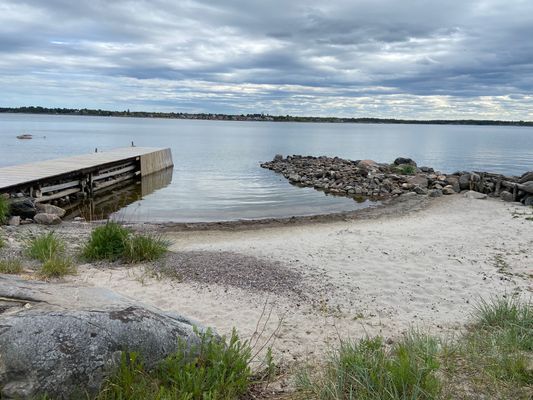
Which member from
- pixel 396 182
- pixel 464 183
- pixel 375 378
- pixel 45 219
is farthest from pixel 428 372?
pixel 396 182

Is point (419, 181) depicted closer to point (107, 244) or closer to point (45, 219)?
point (45, 219)

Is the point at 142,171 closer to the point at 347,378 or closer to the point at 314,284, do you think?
the point at 314,284

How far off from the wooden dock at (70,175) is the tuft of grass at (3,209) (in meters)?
1.75

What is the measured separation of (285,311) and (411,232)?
22.8 ft

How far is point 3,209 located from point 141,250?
6.62m

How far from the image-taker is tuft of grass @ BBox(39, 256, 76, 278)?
24.0ft

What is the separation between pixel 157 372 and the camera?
11.6 feet

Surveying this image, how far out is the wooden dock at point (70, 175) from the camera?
16.8m

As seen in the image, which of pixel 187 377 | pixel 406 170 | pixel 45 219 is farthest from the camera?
pixel 406 170

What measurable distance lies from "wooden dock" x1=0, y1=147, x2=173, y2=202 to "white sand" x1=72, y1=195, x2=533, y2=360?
23.8 feet

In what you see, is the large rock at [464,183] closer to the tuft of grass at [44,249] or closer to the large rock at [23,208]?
the large rock at [23,208]

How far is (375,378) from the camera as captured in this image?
3479 mm

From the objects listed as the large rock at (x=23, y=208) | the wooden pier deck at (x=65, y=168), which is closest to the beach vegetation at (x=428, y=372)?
the large rock at (x=23, y=208)

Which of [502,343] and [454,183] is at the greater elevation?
[502,343]
